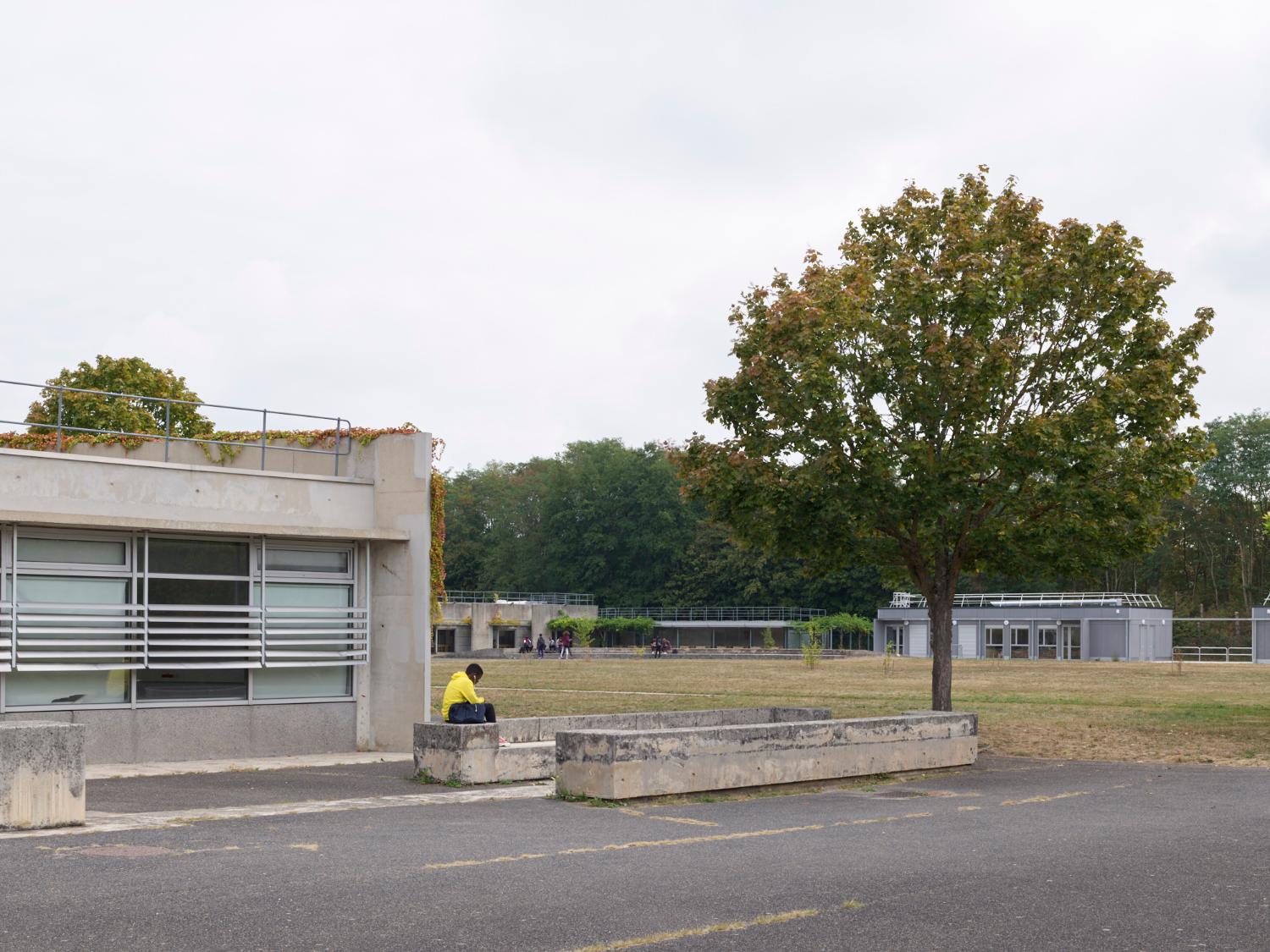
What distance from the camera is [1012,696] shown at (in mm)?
35531

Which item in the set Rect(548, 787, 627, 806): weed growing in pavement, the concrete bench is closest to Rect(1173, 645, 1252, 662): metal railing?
Rect(548, 787, 627, 806): weed growing in pavement

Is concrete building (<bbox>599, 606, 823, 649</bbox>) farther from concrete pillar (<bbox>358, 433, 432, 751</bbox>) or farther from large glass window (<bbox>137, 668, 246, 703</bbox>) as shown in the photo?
large glass window (<bbox>137, 668, 246, 703</bbox>)

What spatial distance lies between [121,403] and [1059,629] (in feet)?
165

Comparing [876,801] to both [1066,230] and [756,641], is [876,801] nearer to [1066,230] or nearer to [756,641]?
[1066,230]

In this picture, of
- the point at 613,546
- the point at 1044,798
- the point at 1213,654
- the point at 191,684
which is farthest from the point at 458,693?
the point at 613,546

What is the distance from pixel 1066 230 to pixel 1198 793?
840 centimetres

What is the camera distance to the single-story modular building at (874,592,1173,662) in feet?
238

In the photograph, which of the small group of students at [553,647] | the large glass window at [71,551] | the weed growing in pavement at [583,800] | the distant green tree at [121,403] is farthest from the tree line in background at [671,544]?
the weed growing in pavement at [583,800]

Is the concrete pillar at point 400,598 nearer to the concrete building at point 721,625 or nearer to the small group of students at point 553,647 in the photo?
the small group of students at point 553,647

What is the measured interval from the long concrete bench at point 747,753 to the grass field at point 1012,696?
12.4 feet

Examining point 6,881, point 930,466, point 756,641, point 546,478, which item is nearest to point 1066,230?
point 930,466

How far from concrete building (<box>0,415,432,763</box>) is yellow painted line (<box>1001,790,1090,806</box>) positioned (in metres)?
8.56

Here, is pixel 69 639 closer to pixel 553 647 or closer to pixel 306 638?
pixel 306 638

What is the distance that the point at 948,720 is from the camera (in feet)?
56.0
